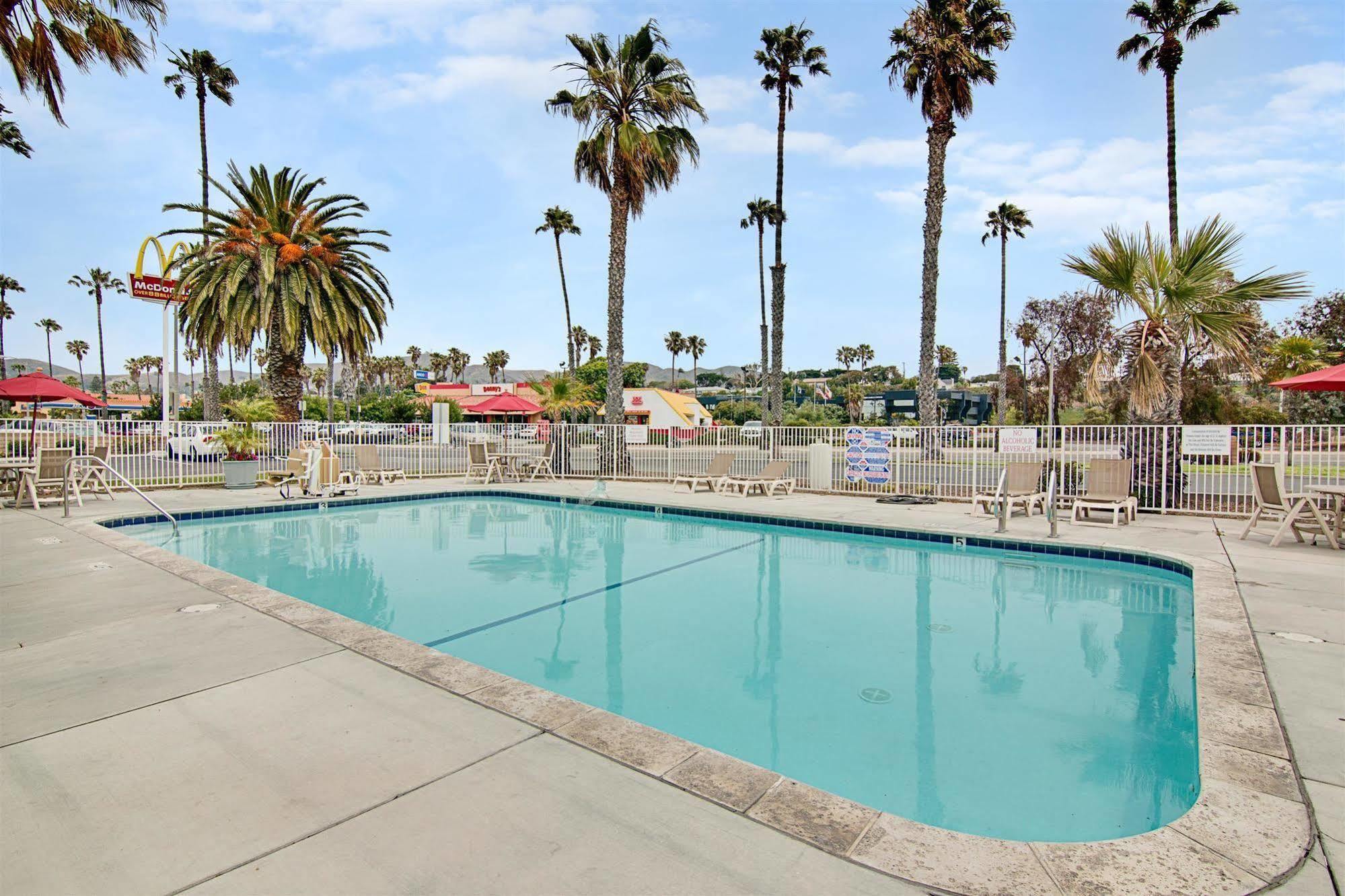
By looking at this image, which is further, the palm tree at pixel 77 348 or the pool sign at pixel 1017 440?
the palm tree at pixel 77 348

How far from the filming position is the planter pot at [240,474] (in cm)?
1423

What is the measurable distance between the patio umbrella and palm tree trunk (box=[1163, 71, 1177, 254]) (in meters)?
21.2

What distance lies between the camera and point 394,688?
11.1ft

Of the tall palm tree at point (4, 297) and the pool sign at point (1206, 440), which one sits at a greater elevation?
the tall palm tree at point (4, 297)

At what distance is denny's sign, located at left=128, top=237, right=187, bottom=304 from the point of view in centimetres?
1934

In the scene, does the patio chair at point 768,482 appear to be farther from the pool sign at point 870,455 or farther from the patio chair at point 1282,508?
the patio chair at point 1282,508

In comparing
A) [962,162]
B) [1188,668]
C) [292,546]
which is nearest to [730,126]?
[962,162]

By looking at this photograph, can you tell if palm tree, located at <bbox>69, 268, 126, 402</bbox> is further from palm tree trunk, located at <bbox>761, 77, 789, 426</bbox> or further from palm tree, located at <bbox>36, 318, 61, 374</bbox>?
palm tree trunk, located at <bbox>761, 77, 789, 426</bbox>

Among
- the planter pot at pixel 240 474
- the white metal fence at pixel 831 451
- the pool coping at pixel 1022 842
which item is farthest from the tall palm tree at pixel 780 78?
the pool coping at pixel 1022 842

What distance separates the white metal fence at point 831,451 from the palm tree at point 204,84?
754 centimetres

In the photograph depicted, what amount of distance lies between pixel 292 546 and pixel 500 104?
35.5 feet

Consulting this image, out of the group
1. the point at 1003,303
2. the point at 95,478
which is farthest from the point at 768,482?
the point at 1003,303

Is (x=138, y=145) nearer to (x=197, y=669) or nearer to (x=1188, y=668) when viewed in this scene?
(x=197, y=669)

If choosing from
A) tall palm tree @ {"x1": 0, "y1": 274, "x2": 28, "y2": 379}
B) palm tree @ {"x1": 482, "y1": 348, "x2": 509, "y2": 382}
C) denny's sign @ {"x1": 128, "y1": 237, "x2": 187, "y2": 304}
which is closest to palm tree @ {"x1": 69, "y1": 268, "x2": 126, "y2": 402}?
tall palm tree @ {"x1": 0, "y1": 274, "x2": 28, "y2": 379}
